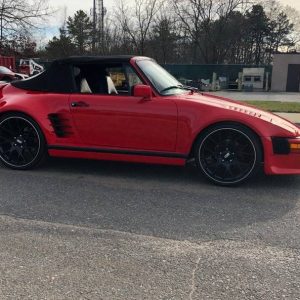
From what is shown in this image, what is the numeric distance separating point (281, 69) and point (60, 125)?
4003 cm

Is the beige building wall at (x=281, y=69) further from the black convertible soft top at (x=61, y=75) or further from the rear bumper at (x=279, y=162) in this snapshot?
the rear bumper at (x=279, y=162)

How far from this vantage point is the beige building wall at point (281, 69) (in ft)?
138

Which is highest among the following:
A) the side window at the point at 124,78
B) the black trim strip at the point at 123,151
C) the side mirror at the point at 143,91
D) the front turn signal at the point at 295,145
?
the side window at the point at 124,78

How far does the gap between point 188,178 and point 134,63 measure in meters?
1.58

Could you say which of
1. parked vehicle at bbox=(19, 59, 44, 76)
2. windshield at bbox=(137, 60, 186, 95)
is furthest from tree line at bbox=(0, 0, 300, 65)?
windshield at bbox=(137, 60, 186, 95)

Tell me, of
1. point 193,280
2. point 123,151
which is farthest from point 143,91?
point 193,280

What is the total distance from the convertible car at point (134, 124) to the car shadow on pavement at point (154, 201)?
0.26 m

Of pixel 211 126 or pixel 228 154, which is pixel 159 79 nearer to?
pixel 211 126

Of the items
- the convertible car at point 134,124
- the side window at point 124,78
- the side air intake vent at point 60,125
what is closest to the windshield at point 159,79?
the convertible car at point 134,124

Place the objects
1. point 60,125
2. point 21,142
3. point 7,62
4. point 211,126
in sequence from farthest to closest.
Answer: point 7,62, point 21,142, point 60,125, point 211,126

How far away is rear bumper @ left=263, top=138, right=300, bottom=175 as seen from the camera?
16.2 ft

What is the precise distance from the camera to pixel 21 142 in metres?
5.82

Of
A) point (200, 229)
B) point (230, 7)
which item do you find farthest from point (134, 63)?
point (230, 7)

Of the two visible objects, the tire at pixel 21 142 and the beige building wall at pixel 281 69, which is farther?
the beige building wall at pixel 281 69
